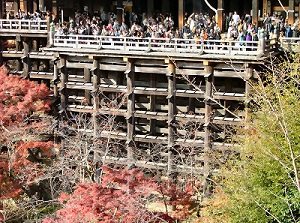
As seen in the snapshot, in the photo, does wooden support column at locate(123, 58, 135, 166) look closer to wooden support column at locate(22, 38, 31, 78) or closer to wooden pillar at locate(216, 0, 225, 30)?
wooden pillar at locate(216, 0, 225, 30)

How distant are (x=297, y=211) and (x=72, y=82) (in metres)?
18.0

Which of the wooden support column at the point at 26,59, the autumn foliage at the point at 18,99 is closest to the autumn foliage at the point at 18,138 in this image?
the autumn foliage at the point at 18,99

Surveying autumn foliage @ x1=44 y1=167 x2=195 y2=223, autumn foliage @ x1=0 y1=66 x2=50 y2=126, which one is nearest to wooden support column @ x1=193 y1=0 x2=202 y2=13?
autumn foliage @ x1=0 y1=66 x2=50 y2=126

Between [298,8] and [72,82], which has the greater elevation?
[298,8]

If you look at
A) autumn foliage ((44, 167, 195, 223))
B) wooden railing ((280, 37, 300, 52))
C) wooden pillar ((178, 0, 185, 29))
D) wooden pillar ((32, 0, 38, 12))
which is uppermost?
wooden pillar ((32, 0, 38, 12))

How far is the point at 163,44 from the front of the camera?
28.8 meters

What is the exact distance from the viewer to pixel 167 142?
3055 centimetres

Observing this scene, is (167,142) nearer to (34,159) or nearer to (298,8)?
(34,159)

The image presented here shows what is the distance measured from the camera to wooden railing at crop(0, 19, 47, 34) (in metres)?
34.3

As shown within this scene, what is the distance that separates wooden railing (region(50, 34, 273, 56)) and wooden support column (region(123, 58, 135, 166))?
1.03 metres

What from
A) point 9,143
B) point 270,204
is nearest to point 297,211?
point 270,204

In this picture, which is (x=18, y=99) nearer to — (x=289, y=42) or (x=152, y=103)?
(x=152, y=103)

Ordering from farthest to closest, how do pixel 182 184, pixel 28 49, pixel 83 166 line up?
pixel 28 49, pixel 182 184, pixel 83 166

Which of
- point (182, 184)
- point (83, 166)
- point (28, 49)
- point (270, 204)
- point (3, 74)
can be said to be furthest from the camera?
point (28, 49)
